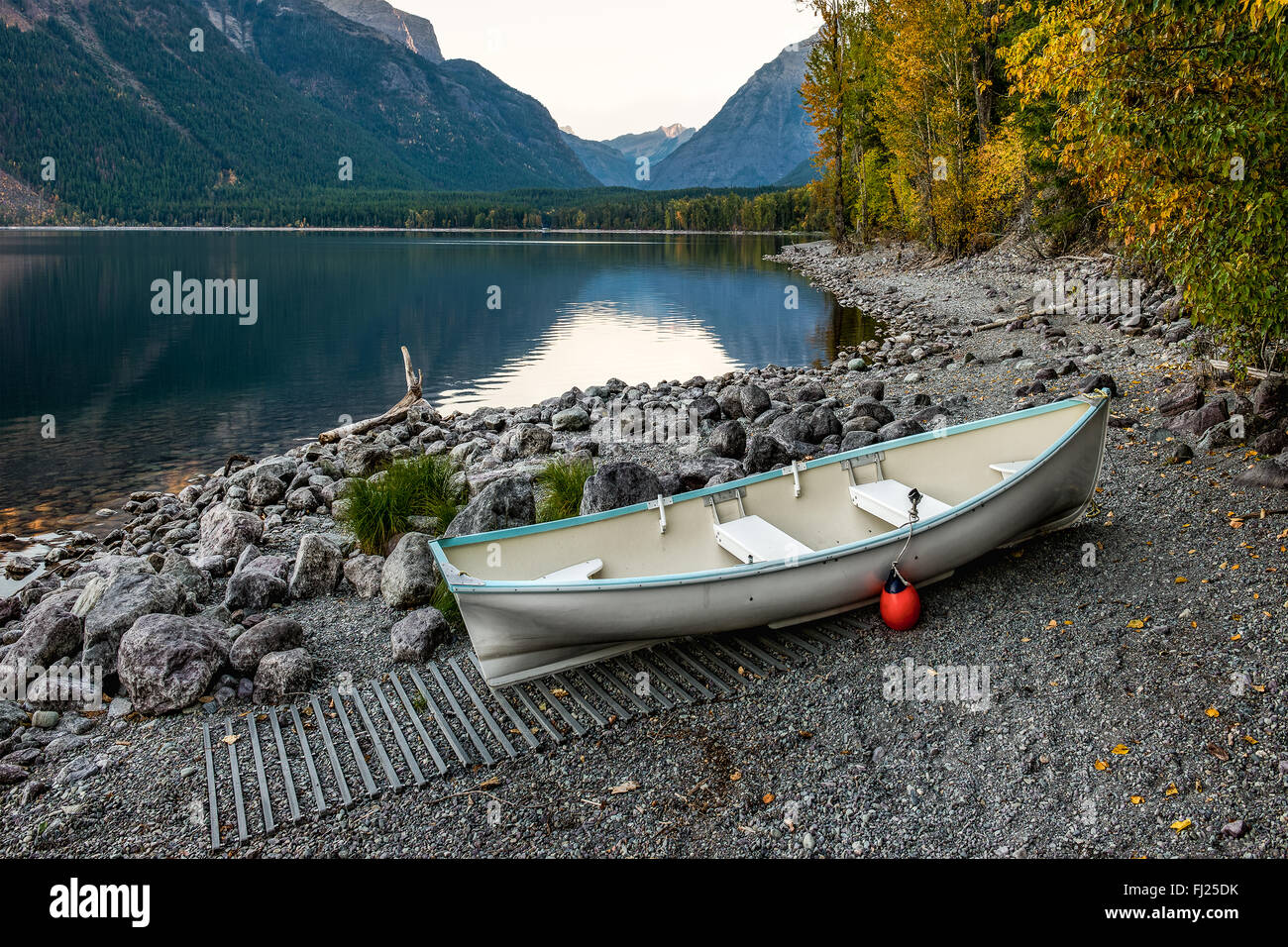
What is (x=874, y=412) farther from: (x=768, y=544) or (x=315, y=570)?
(x=315, y=570)

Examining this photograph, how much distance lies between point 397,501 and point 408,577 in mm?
2021

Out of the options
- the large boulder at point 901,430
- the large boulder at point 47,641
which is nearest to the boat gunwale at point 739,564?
the large boulder at point 901,430

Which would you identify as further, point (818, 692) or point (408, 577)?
point (408, 577)

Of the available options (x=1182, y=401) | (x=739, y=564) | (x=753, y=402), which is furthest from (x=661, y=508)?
(x=753, y=402)

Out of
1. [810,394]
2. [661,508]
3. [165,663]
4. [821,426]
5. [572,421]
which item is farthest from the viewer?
[810,394]

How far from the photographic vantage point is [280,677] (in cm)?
736

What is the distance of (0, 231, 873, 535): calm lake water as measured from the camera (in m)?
19.6

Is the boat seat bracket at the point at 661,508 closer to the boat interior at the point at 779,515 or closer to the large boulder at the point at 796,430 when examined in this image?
the boat interior at the point at 779,515

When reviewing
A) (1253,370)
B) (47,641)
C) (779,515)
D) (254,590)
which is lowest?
(47,641)

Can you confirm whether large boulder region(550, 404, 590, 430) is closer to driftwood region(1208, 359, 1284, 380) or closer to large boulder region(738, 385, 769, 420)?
large boulder region(738, 385, 769, 420)

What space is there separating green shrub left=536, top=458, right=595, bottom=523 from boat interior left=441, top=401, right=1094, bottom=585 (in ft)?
6.72

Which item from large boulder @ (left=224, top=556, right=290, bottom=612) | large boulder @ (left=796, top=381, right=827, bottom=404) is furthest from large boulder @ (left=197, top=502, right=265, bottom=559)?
large boulder @ (left=796, top=381, right=827, bottom=404)

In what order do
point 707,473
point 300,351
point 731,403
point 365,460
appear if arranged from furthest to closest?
1. point 300,351
2. point 731,403
3. point 365,460
4. point 707,473
